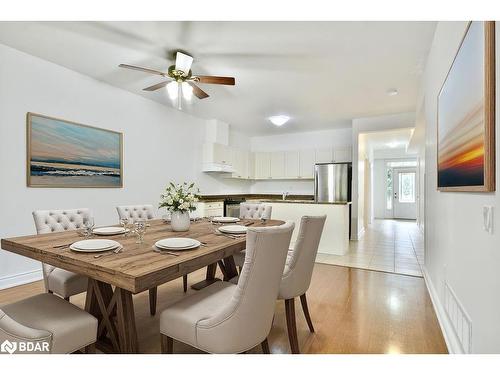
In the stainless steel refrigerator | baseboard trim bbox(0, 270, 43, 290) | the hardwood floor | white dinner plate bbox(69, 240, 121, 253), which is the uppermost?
the stainless steel refrigerator

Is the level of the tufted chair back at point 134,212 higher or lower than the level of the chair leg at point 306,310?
higher

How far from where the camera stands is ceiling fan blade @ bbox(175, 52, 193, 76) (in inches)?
105

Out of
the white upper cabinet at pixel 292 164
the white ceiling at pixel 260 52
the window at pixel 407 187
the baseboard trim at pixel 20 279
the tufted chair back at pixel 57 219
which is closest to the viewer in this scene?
the tufted chair back at pixel 57 219

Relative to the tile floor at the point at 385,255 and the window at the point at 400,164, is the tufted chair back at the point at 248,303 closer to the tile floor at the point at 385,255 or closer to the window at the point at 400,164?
the tile floor at the point at 385,255

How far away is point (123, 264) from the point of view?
1.19 m

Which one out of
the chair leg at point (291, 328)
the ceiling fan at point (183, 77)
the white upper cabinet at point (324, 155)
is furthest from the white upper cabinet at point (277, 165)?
the chair leg at point (291, 328)

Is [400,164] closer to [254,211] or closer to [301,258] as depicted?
[254,211]

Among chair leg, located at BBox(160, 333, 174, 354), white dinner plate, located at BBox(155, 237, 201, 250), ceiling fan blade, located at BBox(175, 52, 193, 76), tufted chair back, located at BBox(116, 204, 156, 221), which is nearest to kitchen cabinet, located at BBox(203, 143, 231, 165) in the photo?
tufted chair back, located at BBox(116, 204, 156, 221)

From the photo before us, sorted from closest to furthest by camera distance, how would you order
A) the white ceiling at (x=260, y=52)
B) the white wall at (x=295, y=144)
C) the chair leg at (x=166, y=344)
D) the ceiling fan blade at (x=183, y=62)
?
the chair leg at (x=166, y=344)
the white ceiling at (x=260, y=52)
the ceiling fan blade at (x=183, y=62)
the white wall at (x=295, y=144)

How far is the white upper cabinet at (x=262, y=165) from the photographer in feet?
23.3

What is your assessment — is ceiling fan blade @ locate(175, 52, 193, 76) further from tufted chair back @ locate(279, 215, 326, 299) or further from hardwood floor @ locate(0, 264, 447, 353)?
hardwood floor @ locate(0, 264, 447, 353)

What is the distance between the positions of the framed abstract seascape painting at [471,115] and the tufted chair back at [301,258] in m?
0.81

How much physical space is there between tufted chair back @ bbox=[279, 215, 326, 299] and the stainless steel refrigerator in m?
4.18
